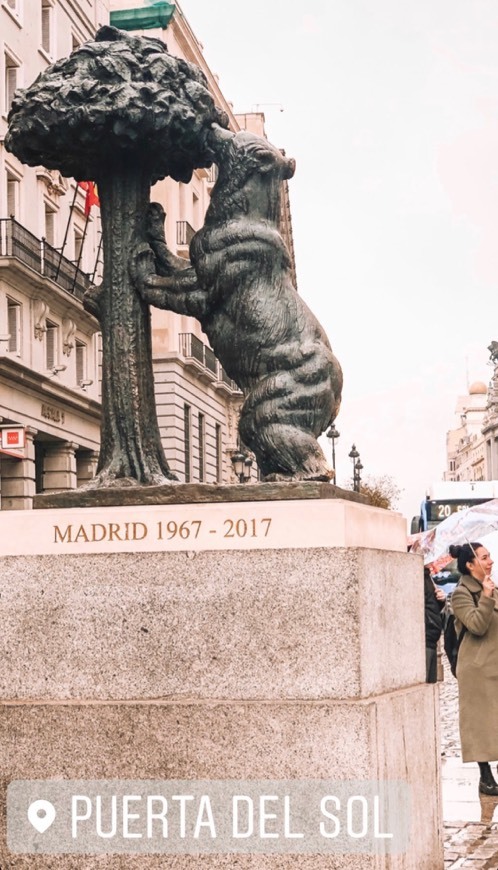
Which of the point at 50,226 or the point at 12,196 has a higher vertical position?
the point at 50,226

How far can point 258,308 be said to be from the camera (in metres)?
6.50

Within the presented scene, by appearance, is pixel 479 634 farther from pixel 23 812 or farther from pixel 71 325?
pixel 71 325

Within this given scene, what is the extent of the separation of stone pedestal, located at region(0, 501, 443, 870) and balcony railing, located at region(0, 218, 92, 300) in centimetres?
2254

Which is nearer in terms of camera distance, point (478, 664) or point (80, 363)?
point (478, 664)

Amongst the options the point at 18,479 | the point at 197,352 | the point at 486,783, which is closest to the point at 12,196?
the point at 18,479

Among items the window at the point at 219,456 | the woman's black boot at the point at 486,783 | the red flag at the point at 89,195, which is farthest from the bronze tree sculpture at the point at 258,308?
the window at the point at 219,456

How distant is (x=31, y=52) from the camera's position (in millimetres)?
32219

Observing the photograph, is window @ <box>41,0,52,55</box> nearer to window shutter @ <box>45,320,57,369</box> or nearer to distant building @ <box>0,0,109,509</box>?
distant building @ <box>0,0,109,509</box>

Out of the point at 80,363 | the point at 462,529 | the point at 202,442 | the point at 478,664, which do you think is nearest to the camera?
the point at 478,664

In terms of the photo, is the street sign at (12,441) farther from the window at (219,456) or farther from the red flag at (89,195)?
the window at (219,456)

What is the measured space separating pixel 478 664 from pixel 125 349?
4800 millimetres

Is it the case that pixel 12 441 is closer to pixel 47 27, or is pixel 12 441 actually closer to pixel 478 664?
pixel 47 27

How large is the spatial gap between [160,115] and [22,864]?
3276 mm

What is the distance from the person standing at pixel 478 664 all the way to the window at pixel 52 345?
23120 millimetres
